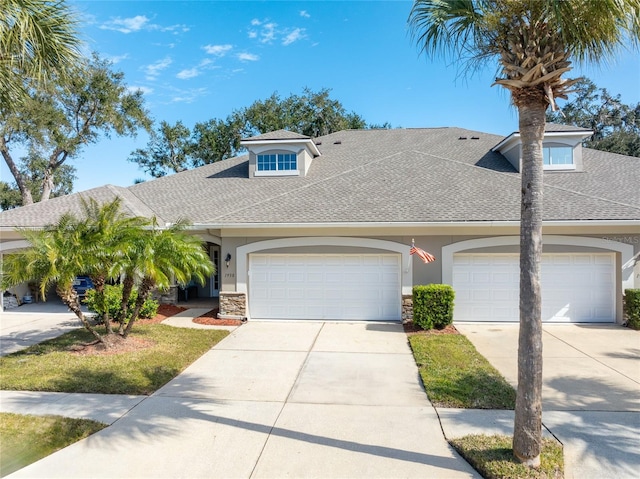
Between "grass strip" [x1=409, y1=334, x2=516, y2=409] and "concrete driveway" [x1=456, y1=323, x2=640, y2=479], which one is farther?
"grass strip" [x1=409, y1=334, x2=516, y2=409]

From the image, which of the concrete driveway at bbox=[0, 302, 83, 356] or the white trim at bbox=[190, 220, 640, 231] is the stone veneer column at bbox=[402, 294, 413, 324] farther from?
the concrete driveway at bbox=[0, 302, 83, 356]

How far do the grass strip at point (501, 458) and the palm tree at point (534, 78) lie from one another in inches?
5.0

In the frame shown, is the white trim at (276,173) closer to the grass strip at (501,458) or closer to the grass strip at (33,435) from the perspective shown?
the grass strip at (33,435)

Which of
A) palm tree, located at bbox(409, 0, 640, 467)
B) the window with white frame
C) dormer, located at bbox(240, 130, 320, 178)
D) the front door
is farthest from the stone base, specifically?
the window with white frame

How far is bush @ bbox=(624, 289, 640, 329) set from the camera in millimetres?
Answer: 10484

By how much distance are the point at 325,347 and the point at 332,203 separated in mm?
4928

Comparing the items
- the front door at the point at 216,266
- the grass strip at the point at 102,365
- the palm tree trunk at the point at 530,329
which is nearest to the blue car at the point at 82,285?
the front door at the point at 216,266

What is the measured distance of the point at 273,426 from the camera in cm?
514

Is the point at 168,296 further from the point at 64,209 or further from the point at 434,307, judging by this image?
the point at 434,307

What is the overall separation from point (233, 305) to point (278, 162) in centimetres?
661

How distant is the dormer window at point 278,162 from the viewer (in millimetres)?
15945

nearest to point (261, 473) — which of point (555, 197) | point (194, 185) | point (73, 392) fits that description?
point (73, 392)

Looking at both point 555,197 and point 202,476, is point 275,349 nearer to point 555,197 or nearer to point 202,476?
point 202,476

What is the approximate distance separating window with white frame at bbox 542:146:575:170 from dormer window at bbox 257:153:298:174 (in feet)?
31.3
